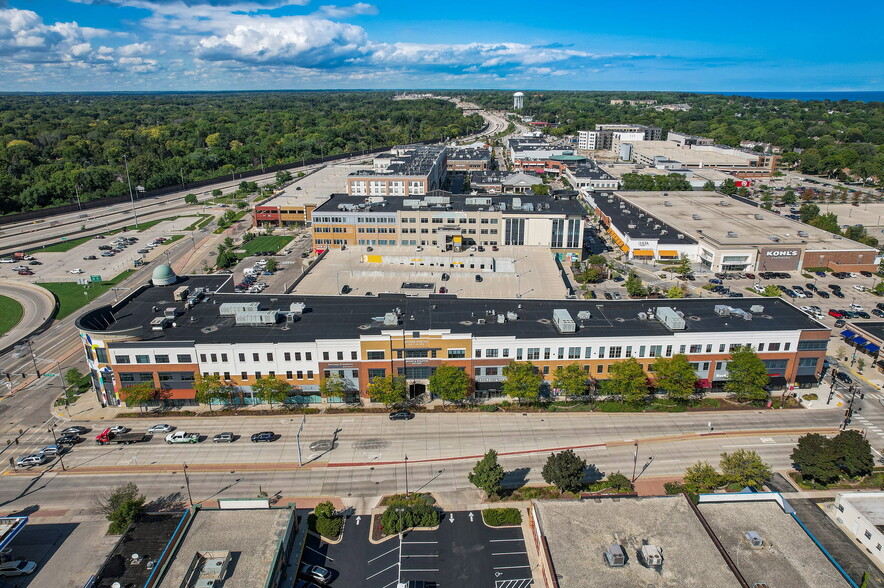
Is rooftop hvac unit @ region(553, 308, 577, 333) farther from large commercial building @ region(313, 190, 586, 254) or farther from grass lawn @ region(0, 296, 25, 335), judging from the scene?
grass lawn @ region(0, 296, 25, 335)

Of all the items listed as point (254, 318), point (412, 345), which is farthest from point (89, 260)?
point (412, 345)

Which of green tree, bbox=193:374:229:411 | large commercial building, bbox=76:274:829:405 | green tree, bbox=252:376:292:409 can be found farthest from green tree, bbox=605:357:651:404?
green tree, bbox=193:374:229:411

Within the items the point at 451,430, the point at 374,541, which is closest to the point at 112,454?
the point at 374,541

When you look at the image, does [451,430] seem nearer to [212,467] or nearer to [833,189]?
[212,467]

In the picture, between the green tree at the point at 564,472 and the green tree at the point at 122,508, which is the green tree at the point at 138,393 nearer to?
the green tree at the point at 122,508

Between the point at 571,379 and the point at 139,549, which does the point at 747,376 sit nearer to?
the point at 571,379
